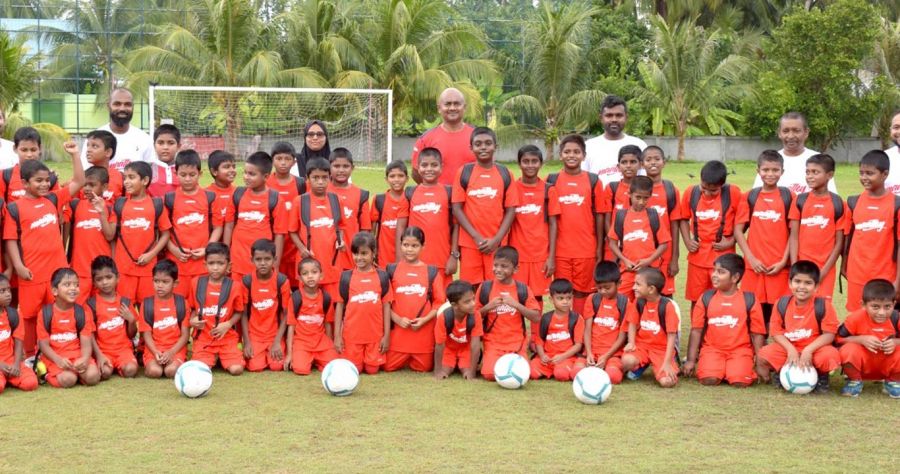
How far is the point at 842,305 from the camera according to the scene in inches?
364

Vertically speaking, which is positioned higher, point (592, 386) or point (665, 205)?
point (665, 205)

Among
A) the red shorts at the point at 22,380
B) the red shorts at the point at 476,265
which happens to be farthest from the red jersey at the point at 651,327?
the red shorts at the point at 22,380

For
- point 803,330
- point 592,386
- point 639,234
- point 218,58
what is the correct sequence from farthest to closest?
point 218,58
point 639,234
point 803,330
point 592,386

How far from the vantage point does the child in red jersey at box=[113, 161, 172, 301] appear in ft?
23.0

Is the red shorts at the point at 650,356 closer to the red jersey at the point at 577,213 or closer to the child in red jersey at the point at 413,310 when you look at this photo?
the red jersey at the point at 577,213

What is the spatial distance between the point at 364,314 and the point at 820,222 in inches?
117

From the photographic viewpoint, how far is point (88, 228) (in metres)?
7.00

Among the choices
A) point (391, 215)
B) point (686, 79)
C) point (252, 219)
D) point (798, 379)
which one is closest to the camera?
point (798, 379)

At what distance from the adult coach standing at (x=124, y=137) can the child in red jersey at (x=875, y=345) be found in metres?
5.00

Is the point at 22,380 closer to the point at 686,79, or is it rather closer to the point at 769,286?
the point at 769,286

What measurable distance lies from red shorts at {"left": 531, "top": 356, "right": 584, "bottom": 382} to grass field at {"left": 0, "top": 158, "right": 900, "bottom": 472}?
0.10 metres

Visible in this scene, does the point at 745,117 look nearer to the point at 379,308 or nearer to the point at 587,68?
the point at 587,68

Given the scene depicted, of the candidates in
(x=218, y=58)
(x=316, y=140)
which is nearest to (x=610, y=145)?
(x=316, y=140)

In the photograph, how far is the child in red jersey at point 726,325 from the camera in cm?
658
